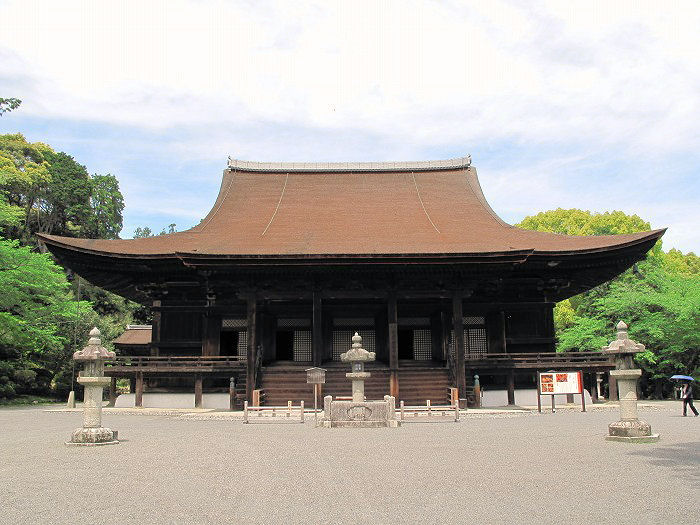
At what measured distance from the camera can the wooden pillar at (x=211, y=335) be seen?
23.6 m

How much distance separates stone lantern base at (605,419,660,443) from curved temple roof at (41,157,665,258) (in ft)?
29.2

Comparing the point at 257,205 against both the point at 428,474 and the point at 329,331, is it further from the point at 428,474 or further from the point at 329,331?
the point at 428,474

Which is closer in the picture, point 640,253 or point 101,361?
point 101,361

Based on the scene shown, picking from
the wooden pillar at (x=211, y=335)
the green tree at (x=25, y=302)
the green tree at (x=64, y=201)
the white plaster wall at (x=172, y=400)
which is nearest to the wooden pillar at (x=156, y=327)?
the white plaster wall at (x=172, y=400)

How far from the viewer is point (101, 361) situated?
525 inches

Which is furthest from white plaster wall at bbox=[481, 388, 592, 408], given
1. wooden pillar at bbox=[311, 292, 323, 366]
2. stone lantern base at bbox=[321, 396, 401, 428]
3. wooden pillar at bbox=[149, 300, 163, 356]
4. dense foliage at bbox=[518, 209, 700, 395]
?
wooden pillar at bbox=[149, 300, 163, 356]

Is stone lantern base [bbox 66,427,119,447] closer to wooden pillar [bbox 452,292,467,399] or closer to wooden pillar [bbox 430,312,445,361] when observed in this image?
wooden pillar [bbox 452,292,467,399]

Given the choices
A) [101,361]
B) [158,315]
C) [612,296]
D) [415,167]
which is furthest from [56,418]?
[612,296]

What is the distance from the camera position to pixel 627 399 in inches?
485

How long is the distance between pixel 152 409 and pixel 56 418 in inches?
138

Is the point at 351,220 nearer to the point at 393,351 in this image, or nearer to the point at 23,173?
the point at 393,351

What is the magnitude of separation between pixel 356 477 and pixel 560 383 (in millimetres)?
12628

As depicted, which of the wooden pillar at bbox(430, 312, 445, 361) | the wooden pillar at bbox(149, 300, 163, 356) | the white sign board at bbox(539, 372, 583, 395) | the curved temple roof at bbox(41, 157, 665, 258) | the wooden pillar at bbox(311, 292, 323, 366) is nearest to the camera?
the white sign board at bbox(539, 372, 583, 395)

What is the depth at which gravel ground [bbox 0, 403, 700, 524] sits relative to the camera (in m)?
6.44
